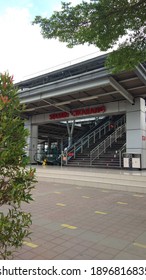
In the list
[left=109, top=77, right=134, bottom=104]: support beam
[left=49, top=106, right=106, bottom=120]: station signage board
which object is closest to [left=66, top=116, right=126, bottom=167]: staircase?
[left=49, top=106, right=106, bottom=120]: station signage board

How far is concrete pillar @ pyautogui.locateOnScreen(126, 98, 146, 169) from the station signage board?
2.54m

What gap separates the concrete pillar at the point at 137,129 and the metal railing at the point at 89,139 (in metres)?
6.27

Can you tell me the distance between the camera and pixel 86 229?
4.45 meters

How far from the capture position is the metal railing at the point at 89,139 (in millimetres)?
19775

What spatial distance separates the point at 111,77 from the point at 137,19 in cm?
735

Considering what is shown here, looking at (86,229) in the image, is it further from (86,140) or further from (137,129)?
(86,140)

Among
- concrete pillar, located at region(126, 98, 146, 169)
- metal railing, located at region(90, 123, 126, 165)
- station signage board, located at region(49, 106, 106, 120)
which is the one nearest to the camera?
concrete pillar, located at region(126, 98, 146, 169)

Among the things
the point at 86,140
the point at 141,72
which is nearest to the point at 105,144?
the point at 86,140

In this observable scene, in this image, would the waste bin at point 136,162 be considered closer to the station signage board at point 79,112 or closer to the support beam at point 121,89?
the support beam at point 121,89

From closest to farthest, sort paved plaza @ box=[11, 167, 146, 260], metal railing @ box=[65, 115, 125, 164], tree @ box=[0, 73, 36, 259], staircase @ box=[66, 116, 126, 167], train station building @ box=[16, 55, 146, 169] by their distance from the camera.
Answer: tree @ box=[0, 73, 36, 259] → paved plaza @ box=[11, 167, 146, 260] → train station building @ box=[16, 55, 146, 169] → staircase @ box=[66, 116, 126, 167] → metal railing @ box=[65, 115, 125, 164]

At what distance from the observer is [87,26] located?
4.96 meters

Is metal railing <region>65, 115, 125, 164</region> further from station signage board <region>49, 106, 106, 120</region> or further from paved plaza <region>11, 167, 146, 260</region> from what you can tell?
paved plaza <region>11, 167, 146, 260</region>

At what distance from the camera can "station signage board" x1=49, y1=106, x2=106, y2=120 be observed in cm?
1677
